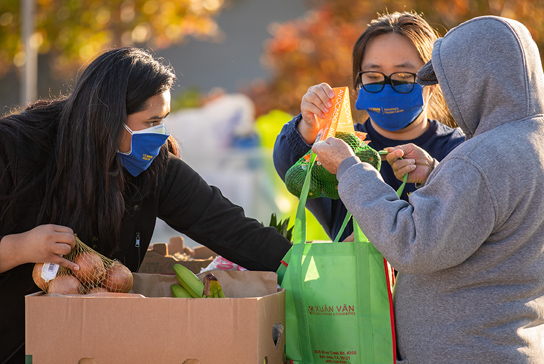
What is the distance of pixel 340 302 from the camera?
6.50 feet

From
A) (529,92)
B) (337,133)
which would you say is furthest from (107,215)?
(529,92)

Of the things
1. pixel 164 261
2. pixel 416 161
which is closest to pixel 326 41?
pixel 164 261

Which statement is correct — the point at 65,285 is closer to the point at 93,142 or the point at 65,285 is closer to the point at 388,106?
the point at 93,142

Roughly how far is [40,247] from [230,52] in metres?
11.3

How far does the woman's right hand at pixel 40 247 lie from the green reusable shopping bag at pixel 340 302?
81 centimetres

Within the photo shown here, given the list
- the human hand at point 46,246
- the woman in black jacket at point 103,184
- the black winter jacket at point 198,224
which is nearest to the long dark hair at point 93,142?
the woman in black jacket at point 103,184

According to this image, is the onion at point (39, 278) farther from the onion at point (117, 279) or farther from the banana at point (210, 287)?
the banana at point (210, 287)

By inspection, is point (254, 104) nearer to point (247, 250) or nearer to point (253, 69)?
point (253, 69)

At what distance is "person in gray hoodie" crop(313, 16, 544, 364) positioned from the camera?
1687 millimetres

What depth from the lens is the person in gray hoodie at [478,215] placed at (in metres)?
1.69

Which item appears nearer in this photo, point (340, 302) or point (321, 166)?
point (340, 302)

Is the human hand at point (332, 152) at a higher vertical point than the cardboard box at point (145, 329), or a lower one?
higher

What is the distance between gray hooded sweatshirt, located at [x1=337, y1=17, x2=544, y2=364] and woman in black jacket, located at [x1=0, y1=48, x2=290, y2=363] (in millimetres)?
920

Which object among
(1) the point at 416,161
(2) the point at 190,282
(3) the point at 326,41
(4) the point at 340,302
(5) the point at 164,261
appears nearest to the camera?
(4) the point at 340,302
